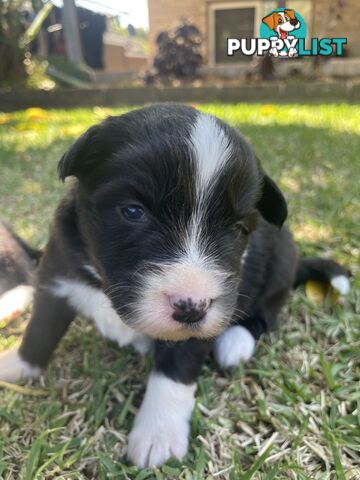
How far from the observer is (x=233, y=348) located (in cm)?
190

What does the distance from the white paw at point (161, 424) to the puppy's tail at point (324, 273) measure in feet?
3.24

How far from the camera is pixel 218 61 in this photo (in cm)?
1005

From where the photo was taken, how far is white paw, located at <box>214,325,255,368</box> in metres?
1.88

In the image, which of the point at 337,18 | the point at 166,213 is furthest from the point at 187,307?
the point at 337,18

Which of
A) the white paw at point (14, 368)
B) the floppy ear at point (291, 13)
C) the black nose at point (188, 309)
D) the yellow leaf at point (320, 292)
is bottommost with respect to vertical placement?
the yellow leaf at point (320, 292)

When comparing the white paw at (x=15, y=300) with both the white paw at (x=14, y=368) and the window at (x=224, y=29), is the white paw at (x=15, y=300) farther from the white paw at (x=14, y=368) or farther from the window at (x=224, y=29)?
the window at (x=224, y=29)

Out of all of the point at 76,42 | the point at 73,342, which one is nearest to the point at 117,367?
the point at 73,342

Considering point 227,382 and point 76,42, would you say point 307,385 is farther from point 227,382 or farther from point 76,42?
point 76,42

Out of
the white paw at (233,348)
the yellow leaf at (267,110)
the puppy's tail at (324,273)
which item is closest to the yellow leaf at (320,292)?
the puppy's tail at (324,273)

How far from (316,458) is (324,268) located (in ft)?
3.62

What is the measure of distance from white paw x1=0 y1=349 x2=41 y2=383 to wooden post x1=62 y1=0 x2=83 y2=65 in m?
8.24

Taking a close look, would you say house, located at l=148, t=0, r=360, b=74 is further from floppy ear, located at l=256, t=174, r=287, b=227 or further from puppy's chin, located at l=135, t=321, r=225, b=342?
puppy's chin, located at l=135, t=321, r=225, b=342

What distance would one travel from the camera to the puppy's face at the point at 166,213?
51.1 inches
